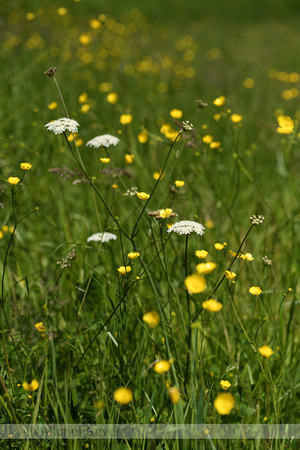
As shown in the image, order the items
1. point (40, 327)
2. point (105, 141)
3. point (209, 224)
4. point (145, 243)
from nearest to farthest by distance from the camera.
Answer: point (40, 327) < point (105, 141) < point (145, 243) < point (209, 224)

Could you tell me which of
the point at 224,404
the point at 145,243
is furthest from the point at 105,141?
the point at 224,404

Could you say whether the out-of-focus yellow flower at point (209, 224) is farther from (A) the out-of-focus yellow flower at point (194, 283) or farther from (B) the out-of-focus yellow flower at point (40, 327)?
(A) the out-of-focus yellow flower at point (194, 283)

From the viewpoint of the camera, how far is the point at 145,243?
5.90 feet

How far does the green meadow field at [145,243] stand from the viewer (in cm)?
104

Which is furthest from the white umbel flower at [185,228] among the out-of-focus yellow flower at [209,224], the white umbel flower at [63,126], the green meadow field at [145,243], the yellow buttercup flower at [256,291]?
the out-of-focus yellow flower at [209,224]

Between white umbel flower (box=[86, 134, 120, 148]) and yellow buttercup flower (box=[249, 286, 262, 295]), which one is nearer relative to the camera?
yellow buttercup flower (box=[249, 286, 262, 295])

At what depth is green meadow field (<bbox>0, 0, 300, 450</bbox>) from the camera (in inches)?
41.0

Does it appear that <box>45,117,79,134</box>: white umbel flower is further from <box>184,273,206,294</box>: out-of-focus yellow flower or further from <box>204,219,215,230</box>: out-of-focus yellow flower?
<box>204,219,215,230</box>: out-of-focus yellow flower

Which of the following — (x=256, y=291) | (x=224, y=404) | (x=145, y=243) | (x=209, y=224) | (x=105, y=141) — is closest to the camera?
(x=224, y=404)

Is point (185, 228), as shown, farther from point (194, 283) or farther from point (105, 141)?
point (105, 141)

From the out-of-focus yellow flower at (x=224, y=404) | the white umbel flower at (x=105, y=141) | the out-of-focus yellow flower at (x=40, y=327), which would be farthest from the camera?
the white umbel flower at (x=105, y=141)

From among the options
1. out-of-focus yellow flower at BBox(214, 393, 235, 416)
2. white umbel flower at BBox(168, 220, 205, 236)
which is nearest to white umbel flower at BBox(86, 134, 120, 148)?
white umbel flower at BBox(168, 220, 205, 236)

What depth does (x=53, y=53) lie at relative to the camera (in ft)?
14.6

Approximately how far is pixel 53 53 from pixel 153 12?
299 inches
